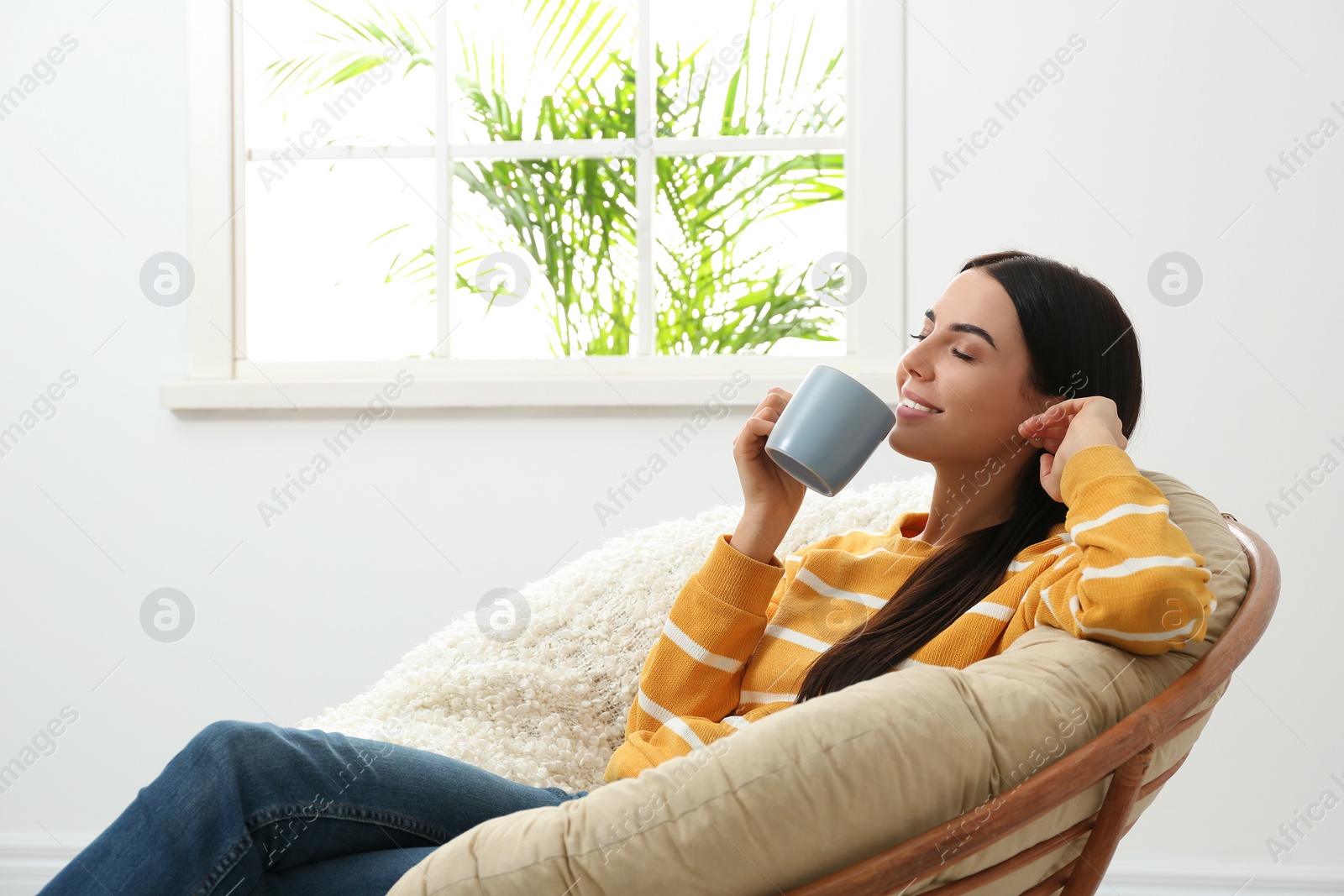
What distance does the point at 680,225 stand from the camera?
2.03 m

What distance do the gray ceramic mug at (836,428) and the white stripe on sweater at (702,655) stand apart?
0.23 m

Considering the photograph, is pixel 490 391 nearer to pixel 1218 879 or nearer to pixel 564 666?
pixel 564 666

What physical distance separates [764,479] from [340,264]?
1366mm

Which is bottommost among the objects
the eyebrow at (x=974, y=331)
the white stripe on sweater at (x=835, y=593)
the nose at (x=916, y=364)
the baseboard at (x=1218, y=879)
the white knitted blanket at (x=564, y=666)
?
the baseboard at (x=1218, y=879)

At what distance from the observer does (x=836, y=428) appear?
3.15ft

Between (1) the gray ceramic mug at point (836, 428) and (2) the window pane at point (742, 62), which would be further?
(2) the window pane at point (742, 62)

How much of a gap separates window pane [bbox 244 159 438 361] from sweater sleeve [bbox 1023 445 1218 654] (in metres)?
1.55

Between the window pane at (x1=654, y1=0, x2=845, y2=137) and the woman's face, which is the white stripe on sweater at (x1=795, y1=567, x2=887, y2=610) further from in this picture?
the window pane at (x1=654, y1=0, x2=845, y2=137)

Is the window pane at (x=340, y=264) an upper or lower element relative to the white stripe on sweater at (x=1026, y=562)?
upper

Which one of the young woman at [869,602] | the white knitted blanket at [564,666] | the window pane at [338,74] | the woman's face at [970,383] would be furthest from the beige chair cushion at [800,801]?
the window pane at [338,74]

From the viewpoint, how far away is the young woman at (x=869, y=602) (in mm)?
761

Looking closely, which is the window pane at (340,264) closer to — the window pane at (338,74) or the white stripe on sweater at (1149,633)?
the window pane at (338,74)

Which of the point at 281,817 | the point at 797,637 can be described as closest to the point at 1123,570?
the point at 797,637

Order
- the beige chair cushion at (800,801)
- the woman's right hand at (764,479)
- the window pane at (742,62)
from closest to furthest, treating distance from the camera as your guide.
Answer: the beige chair cushion at (800,801) → the woman's right hand at (764,479) → the window pane at (742,62)
